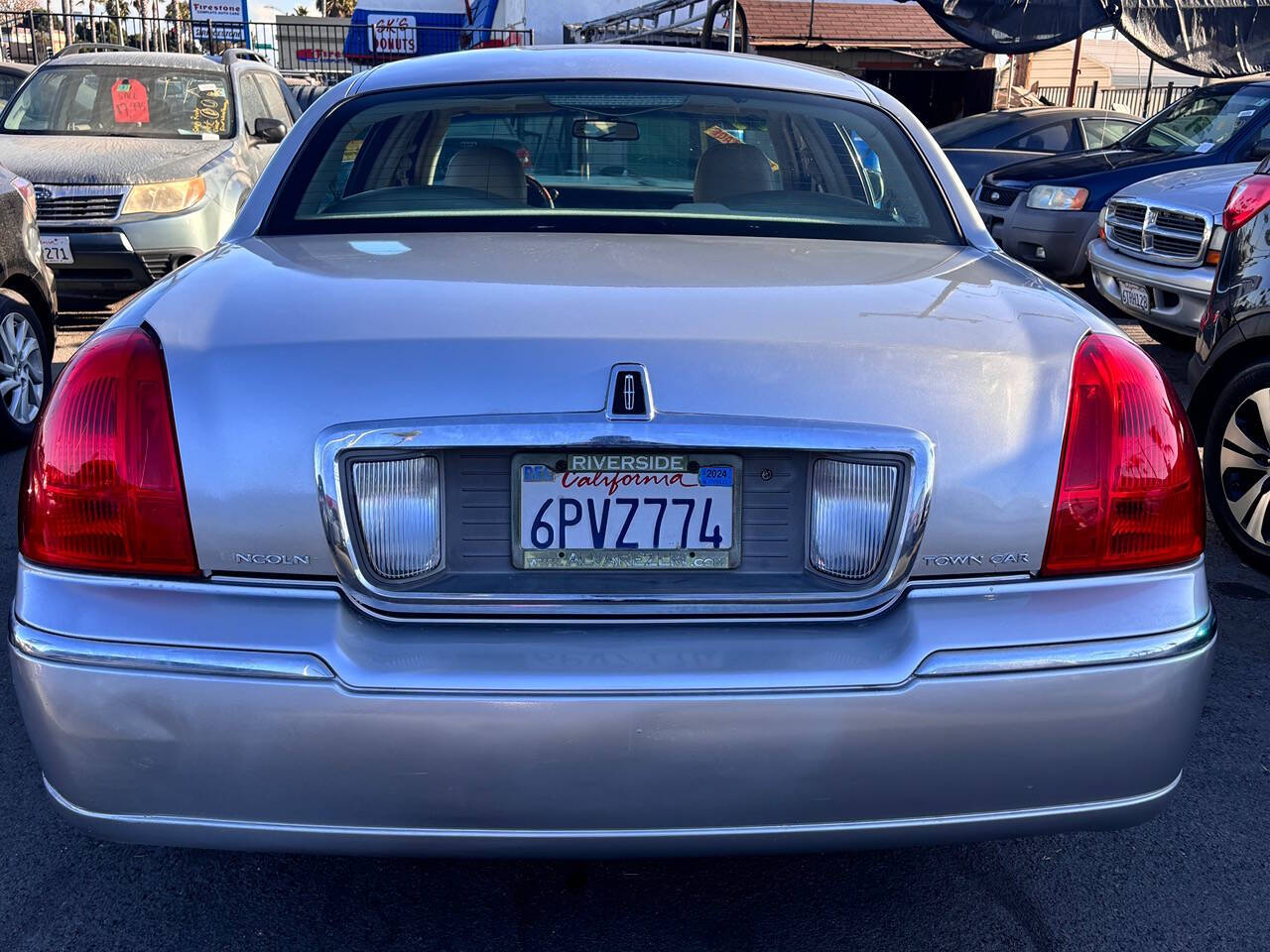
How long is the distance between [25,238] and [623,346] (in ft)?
15.9

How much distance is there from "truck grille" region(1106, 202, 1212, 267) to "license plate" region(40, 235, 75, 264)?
643 cm

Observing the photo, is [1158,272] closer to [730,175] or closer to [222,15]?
[730,175]

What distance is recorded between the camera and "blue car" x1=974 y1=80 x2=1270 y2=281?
365 inches

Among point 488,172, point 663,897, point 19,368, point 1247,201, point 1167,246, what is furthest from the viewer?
point 1167,246

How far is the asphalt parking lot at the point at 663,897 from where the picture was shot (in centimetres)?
239

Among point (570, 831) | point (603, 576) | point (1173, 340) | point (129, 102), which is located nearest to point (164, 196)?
point (129, 102)

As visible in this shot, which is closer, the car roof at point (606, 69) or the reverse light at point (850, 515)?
the reverse light at point (850, 515)

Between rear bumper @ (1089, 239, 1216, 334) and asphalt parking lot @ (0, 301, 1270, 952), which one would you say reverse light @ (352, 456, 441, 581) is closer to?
asphalt parking lot @ (0, 301, 1270, 952)

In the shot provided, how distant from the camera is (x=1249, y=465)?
440 cm

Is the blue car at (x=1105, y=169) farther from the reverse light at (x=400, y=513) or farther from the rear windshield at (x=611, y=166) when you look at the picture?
the reverse light at (x=400, y=513)

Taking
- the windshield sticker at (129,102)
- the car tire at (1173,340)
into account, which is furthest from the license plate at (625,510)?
the windshield sticker at (129,102)

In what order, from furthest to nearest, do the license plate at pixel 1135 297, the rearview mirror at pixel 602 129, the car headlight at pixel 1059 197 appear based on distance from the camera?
the car headlight at pixel 1059 197 < the license plate at pixel 1135 297 < the rearview mirror at pixel 602 129

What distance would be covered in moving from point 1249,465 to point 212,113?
7.73 metres

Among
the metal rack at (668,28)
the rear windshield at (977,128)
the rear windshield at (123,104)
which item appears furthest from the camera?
the metal rack at (668,28)
